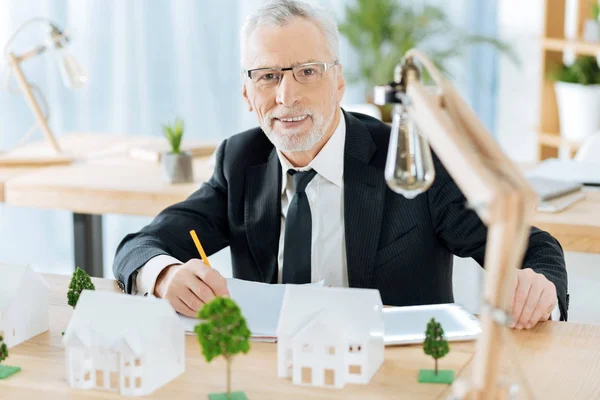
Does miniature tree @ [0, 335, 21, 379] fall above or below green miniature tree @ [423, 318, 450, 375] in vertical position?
below

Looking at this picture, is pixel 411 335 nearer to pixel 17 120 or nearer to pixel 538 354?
pixel 538 354

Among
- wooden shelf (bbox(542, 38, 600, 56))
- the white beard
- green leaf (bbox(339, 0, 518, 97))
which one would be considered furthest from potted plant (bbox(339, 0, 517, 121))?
the white beard

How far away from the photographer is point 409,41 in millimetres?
4785

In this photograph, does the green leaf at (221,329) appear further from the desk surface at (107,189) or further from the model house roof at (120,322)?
the desk surface at (107,189)

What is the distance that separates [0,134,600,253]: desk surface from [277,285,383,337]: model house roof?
1.22m

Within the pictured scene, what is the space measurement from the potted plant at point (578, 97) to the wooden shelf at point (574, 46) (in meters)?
0.07

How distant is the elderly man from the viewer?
6.51 feet

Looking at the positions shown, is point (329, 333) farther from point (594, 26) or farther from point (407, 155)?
point (594, 26)

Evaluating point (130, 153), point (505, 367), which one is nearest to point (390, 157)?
point (505, 367)

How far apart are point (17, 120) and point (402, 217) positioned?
292cm

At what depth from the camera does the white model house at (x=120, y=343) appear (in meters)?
1.37

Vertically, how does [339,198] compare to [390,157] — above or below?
below

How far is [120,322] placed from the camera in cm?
137

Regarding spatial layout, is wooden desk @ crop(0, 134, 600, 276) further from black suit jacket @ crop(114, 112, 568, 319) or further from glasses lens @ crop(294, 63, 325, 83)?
glasses lens @ crop(294, 63, 325, 83)
